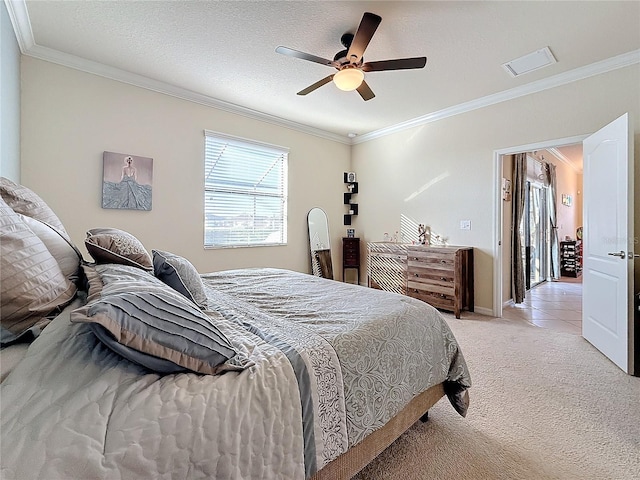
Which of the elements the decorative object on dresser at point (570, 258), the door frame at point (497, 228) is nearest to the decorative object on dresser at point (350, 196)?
the door frame at point (497, 228)

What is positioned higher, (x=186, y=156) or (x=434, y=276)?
(x=186, y=156)

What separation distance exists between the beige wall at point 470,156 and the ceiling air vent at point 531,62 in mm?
499

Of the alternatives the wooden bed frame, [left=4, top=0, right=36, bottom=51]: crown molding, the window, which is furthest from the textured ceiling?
the wooden bed frame

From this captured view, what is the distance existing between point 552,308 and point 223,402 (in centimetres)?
495

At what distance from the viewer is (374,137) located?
16.5ft

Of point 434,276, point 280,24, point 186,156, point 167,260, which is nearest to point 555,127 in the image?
point 434,276

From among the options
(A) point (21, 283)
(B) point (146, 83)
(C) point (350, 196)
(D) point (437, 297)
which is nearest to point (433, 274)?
(D) point (437, 297)

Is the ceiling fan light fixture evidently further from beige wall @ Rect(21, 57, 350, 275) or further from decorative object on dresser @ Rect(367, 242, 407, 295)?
decorative object on dresser @ Rect(367, 242, 407, 295)

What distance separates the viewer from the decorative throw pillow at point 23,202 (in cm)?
133

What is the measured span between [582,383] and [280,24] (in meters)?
3.58

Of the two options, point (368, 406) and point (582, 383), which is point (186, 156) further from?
point (582, 383)

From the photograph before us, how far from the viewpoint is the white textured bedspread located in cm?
59

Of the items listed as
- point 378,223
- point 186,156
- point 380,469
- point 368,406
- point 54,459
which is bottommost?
point 380,469

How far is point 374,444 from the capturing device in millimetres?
1188
